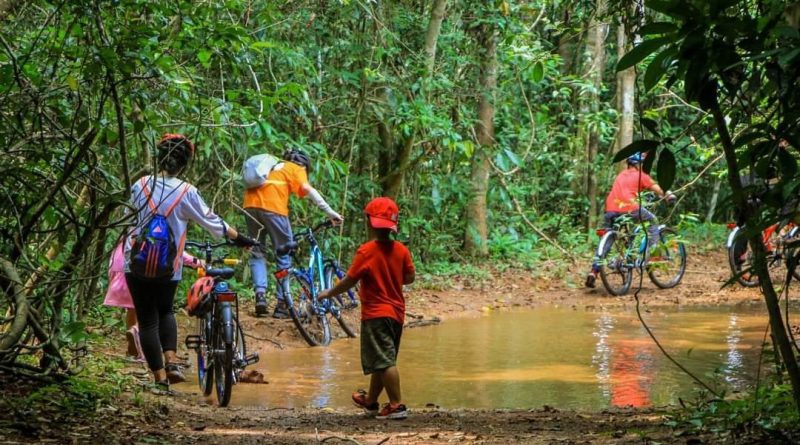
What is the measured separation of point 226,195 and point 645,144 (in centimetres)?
948

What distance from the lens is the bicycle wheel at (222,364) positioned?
7254 mm

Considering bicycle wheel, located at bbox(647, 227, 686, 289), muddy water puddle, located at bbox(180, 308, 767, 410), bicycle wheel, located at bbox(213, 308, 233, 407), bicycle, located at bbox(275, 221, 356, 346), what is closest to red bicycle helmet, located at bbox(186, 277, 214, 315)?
bicycle wheel, located at bbox(213, 308, 233, 407)

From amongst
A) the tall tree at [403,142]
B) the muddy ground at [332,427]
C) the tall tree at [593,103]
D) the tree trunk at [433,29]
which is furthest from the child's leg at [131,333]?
the tall tree at [593,103]

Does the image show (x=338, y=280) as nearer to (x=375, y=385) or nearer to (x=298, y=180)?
(x=298, y=180)

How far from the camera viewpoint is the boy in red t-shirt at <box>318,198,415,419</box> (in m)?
6.51

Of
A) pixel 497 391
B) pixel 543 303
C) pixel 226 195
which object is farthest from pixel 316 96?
pixel 497 391

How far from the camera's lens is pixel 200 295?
25.0 feet

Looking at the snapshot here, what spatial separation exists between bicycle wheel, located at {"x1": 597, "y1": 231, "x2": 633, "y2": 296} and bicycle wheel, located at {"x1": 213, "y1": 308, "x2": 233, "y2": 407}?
7977 mm

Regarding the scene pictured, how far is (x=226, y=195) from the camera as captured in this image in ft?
42.2

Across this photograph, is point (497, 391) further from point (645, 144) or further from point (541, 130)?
point (541, 130)

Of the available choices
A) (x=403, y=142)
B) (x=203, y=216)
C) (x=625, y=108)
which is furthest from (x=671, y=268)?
(x=203, y=216)

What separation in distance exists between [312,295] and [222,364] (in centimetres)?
342

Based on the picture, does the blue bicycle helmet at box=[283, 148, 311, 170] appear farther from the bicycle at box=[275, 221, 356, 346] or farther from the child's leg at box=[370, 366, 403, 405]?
the child's leg at box=[370, 366, 403, 405]

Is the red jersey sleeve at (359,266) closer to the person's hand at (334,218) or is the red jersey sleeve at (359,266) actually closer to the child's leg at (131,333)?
the child's leg at (131,333)
